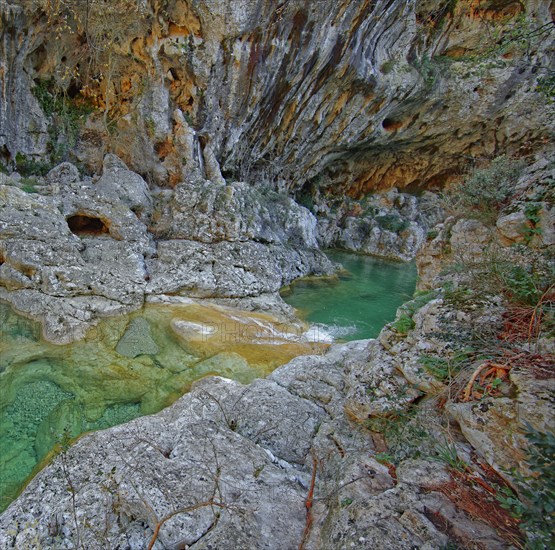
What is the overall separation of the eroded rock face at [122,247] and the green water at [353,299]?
1070 mm

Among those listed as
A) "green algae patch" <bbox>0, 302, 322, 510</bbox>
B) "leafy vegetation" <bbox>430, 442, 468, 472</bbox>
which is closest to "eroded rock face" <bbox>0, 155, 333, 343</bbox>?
"green algae patch" <bbox>0, 302, 322, 510</bbox>

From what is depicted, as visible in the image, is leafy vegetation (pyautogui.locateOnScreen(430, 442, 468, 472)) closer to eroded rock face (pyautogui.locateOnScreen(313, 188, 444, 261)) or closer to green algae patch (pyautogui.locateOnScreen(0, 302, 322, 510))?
green algae patch (pyautogui.locateOnScreen(0, 302, 322, 510))

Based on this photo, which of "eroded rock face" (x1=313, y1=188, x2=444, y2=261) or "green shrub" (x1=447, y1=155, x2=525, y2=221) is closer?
"green shrub" (x1=447, y1=155, x2=525, y2=221)

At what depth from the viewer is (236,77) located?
1195 cm

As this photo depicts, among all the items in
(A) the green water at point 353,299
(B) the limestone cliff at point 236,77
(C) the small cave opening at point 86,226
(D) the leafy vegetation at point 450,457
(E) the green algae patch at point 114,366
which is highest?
(B) the limestone cliff at point 236,77

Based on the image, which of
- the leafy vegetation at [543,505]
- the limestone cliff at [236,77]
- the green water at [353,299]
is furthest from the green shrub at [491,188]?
the limestone cliff at [236,77]

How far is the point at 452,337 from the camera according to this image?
110 inches

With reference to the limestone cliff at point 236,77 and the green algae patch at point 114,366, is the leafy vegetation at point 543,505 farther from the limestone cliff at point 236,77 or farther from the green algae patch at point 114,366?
the limestone cliff at point 236,77

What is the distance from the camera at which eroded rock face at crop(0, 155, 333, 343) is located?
716 centimetres

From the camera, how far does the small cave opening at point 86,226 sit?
9367 millimetres

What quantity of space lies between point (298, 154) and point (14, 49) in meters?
12.1

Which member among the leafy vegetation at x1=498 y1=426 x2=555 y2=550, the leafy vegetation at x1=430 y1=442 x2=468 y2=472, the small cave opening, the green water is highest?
the leafy vegetation at x1=498 y1=426 x2=555 y2=550

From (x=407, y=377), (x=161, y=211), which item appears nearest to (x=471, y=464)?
(x=407, y=377)

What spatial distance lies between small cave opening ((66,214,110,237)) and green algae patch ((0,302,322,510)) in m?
3.33
